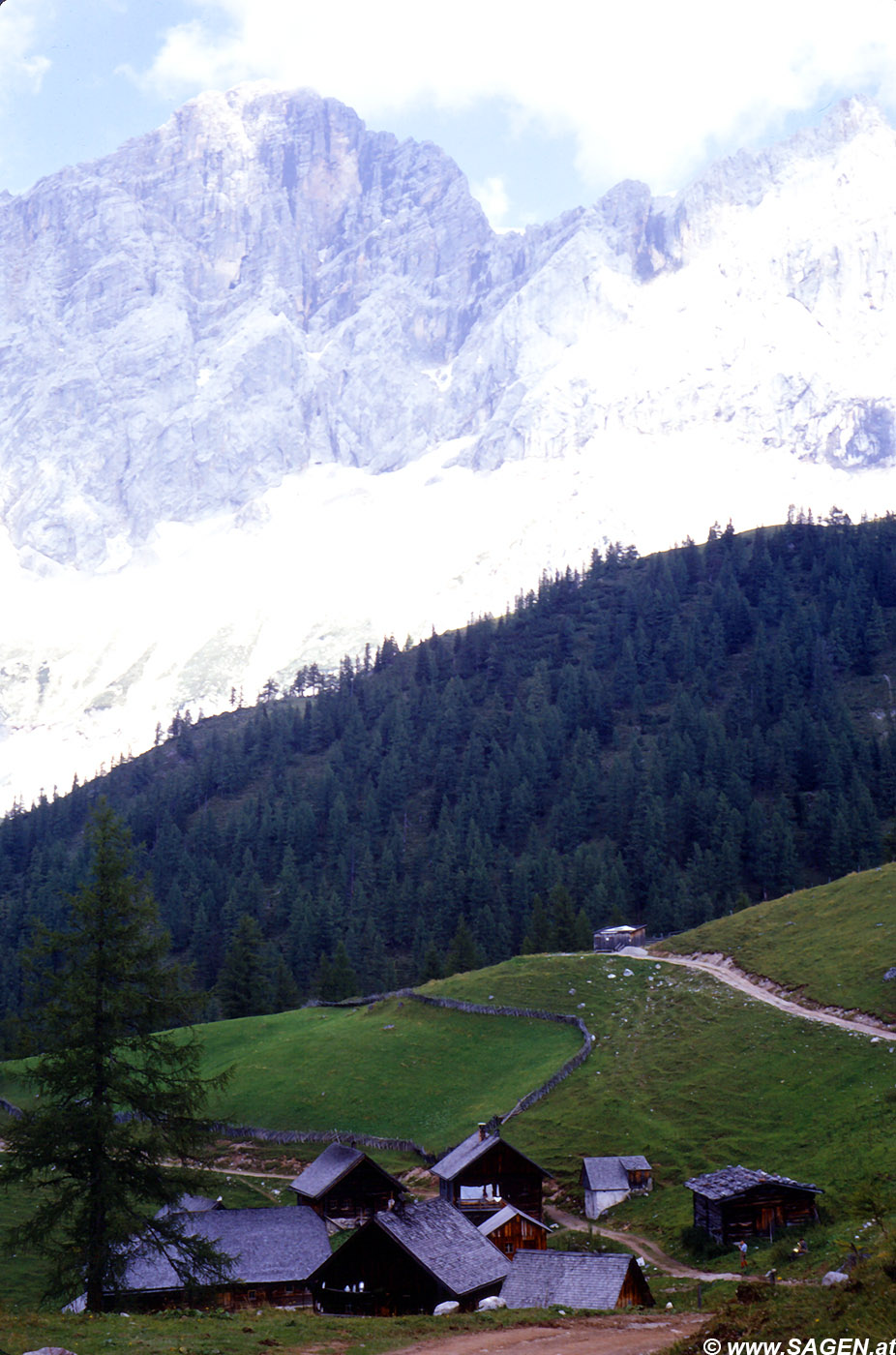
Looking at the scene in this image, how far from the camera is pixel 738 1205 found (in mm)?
42156

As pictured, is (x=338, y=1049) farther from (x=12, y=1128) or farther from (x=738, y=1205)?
(x=12, y=1128)

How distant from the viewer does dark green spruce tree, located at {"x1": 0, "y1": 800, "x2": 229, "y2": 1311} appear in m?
28.1

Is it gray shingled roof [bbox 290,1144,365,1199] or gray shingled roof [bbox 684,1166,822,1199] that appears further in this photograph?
gray shingled roof [bbox 290,1144,365,1199]

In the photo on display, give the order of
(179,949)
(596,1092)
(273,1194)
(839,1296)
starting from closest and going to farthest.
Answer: (839,1296) → (273,1194) → (596,1092) → (179,949)

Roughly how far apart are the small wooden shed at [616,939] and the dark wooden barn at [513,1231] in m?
55.9

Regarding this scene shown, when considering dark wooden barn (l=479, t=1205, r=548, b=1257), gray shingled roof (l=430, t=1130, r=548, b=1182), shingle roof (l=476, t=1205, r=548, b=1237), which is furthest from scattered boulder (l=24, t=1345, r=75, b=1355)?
gray shingled roof (l=430, t=1130, r=548, b=1182)

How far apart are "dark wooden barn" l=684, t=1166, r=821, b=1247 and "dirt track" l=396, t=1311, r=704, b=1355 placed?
11.3 meters

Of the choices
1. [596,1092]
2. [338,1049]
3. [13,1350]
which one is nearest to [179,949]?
[338,1049]

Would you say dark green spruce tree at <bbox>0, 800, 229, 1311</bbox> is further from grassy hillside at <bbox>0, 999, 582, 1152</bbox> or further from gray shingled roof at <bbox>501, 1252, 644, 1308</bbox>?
grassy hillside at <bbox>0, 999, 582, 1152</bbox>

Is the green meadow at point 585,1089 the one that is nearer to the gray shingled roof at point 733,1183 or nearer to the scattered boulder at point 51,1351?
the scattered boulder at point 51,1351

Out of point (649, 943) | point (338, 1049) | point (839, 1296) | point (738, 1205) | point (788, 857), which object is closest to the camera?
point (839, 1296)

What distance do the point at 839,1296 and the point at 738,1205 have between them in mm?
26305

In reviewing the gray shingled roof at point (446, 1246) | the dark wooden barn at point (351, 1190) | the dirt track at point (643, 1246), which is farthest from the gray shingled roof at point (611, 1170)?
the gray shingled roof at point (446, 1246)

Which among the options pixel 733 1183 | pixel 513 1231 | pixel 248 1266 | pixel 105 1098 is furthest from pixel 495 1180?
pixel 105 1098
